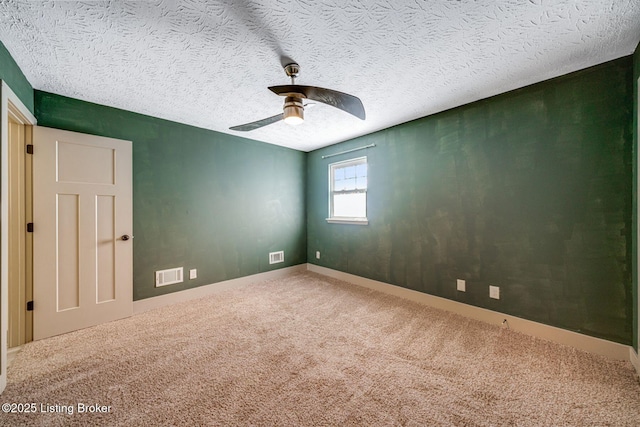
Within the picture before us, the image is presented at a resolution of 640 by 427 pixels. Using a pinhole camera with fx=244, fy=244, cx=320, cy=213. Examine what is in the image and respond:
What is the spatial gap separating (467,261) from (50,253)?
438 centimetres

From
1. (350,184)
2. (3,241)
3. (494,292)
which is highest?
(350,184)

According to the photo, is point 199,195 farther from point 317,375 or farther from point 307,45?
point 317,375

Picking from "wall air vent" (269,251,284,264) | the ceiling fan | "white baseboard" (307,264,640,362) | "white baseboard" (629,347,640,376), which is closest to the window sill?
"white baseboard" (307,264,640,362)

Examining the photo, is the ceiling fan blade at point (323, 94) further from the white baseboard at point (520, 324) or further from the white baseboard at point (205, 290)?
the white baseboard at point (205, 290)

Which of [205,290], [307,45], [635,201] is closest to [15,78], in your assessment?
[307,45]

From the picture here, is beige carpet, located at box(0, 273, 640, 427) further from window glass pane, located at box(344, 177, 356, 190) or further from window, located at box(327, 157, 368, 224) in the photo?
window glass pane, located at box(344, 177, 356, 190)

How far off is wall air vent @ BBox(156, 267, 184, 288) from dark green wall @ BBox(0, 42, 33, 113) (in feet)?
6.90

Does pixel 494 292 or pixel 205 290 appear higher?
pixel 494 292

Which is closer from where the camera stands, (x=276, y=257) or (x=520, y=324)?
(x=520, y=324)

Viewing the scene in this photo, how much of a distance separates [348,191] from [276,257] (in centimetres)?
175

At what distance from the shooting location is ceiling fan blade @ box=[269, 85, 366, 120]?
1.69 metres

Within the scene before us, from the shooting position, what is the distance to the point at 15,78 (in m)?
2.01

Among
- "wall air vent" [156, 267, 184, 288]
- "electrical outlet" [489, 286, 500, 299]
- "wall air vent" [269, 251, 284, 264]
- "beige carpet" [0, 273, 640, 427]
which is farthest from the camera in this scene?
"wall air vent" [269, 251, 284, 264]

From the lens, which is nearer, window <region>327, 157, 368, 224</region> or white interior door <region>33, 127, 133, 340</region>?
white interior door <region>33, 127, 133, 340</region>
